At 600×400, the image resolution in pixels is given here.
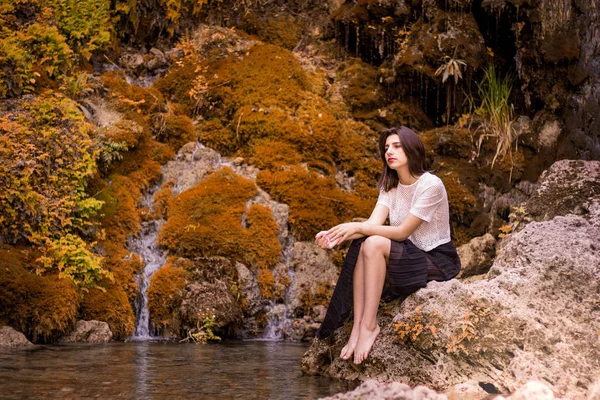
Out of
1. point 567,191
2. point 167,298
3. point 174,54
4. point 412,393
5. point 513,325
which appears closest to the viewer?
point 412,393

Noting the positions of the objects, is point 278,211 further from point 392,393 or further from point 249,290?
point 392,393

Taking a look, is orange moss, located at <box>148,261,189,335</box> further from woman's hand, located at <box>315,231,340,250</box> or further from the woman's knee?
the woman's knee

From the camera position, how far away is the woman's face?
17.6 ft

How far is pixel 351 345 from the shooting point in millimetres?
5020

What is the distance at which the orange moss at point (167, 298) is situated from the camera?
26.2ft

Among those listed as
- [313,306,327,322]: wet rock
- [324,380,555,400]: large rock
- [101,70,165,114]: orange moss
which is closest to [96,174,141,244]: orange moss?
[101,70,165,114]: orange moss

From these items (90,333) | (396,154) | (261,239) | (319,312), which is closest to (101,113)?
(261,239)

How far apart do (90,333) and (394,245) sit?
423 cm

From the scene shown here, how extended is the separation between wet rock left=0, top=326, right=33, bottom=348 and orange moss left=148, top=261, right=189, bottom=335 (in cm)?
164

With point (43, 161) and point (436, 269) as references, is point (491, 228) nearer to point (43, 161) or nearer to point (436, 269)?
point (436, 269)

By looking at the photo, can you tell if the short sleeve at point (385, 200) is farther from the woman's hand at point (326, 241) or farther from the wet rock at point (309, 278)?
the wet rock at point (309, 278)

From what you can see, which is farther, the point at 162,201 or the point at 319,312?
the point at 162,201

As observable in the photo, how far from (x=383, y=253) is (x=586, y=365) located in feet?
5.34

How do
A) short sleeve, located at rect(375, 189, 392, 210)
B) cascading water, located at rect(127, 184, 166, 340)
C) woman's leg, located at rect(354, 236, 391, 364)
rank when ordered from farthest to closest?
cascading water, located at rect(127, 184, 166, 340) < short sleeve, located at rect(375, 189, 392, 210) < woman's leg, located at rect(354, 236, 391, 364)
